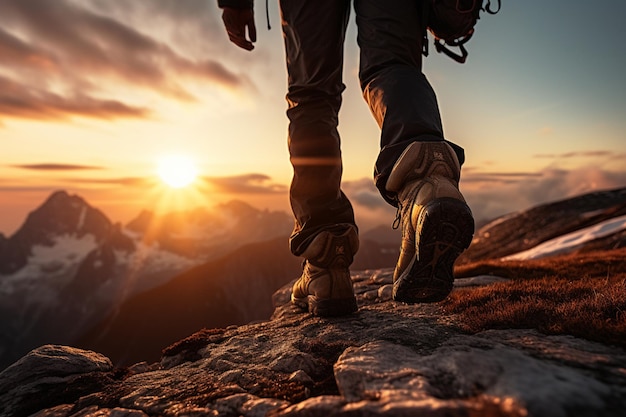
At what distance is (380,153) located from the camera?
2717mm

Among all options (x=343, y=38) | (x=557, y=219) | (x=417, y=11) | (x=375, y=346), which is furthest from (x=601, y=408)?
(x=557, y=219)

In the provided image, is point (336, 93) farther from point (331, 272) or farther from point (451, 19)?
point (331, 272)

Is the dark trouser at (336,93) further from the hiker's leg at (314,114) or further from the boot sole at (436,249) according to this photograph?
the boot sole at (436,249)

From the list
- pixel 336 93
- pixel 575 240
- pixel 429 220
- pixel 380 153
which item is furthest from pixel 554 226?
pixel 429 220

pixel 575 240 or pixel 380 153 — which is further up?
pixel 380 153

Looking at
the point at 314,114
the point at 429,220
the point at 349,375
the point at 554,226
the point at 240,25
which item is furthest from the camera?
the point at 554,226

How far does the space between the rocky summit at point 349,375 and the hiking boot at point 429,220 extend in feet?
1.27

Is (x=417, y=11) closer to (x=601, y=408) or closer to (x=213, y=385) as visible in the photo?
(x=601, y=408)

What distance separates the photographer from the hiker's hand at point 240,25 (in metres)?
3.75

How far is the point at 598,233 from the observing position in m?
28.8

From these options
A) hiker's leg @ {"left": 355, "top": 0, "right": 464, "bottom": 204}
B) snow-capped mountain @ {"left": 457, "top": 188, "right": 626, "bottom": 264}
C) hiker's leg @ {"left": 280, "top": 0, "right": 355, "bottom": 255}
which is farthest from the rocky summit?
snow-capped mountain @ {"left": 457, "top": 188, "right": 626, "bottom": 264}

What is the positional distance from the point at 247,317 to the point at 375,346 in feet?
556

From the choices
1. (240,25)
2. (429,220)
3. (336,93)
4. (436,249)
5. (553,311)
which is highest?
(240,25)

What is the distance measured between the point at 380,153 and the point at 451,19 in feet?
3.86
